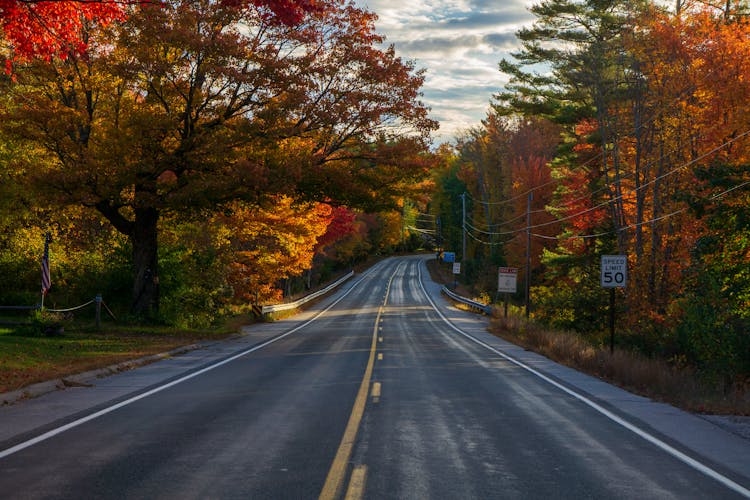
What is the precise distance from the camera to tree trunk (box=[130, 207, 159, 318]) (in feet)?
86.8

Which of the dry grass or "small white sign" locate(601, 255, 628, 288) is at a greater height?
"small white sign" locate(601, 255, 628, 288)

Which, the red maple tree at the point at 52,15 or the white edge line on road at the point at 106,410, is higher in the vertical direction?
the red maple tree at the point at 52,15

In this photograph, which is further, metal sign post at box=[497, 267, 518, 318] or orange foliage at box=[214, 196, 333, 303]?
→ metal sign post at box=[497, 267, 518, 318]

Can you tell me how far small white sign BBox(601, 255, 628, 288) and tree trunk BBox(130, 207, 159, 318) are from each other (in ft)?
52.7

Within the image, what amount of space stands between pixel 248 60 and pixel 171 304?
1044 centimetres

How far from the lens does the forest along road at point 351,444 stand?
23.2 feet

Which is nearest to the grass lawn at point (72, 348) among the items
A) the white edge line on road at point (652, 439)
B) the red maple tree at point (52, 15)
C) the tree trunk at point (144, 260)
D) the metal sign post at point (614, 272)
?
the tree trunk at point (144, 260)

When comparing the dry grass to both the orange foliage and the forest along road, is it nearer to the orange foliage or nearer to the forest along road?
Answer: the forest along road

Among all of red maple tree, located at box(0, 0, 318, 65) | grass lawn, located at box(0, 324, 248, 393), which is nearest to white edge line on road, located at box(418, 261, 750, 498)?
red maple tree, located at box(0, 0, 318, 65)

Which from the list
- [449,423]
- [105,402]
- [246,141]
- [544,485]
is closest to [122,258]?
[246,141]

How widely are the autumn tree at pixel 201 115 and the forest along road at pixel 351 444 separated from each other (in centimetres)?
931

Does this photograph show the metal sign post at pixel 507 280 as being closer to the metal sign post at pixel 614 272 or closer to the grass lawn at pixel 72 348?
the grass lawn at pixel 72 348

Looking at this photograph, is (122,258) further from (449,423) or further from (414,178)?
(449,423)

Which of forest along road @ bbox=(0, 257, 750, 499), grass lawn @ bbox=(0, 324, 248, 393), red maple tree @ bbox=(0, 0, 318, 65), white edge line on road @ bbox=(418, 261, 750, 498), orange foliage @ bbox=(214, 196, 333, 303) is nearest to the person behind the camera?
forest along road @ bbox=(0, 257, 750, 499)
